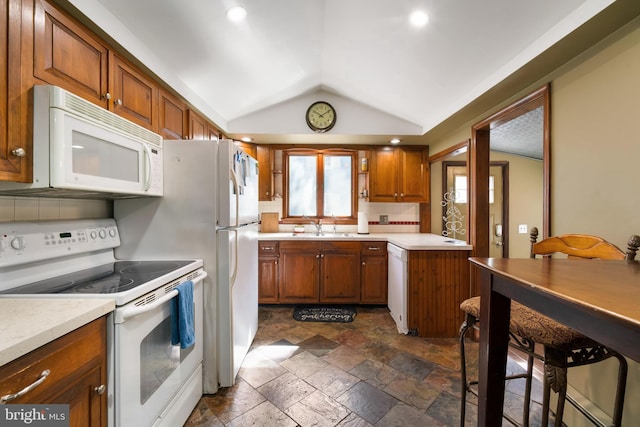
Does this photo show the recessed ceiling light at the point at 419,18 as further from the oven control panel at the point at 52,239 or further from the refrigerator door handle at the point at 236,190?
the oven control panel at the point at 52,239

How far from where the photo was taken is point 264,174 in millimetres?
3439

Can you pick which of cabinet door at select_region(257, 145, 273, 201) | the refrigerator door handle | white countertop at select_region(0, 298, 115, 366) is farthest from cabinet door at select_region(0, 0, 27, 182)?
cabinet door at select_region(257, 145, 273, 201)

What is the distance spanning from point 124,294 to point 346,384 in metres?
1.52

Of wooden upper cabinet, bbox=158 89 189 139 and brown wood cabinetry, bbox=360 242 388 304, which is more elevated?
wooden upper cabinet, bbox=158 89 189 139

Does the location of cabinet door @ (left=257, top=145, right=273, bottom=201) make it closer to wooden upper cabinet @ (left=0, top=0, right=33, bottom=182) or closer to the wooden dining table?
wooden upper cabinet @ (left=0, top=0, right=33, bottom=182)

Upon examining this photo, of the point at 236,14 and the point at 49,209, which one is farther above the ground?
the point at 236,14

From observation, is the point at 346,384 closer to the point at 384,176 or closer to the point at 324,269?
the point at 324,269

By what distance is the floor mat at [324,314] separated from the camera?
2.84 meters

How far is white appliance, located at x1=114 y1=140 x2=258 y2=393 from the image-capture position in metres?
1.73

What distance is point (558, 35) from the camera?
4.38 ft

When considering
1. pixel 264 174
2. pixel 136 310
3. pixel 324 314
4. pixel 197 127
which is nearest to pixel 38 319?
pixel 136 310

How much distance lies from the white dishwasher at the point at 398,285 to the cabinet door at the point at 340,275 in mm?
391

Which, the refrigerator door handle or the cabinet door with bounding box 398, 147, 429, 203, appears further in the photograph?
the cabinet door with bounding box 398, 147, 429, 203

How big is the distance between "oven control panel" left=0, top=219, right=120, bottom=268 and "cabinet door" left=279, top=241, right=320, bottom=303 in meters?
1.74
